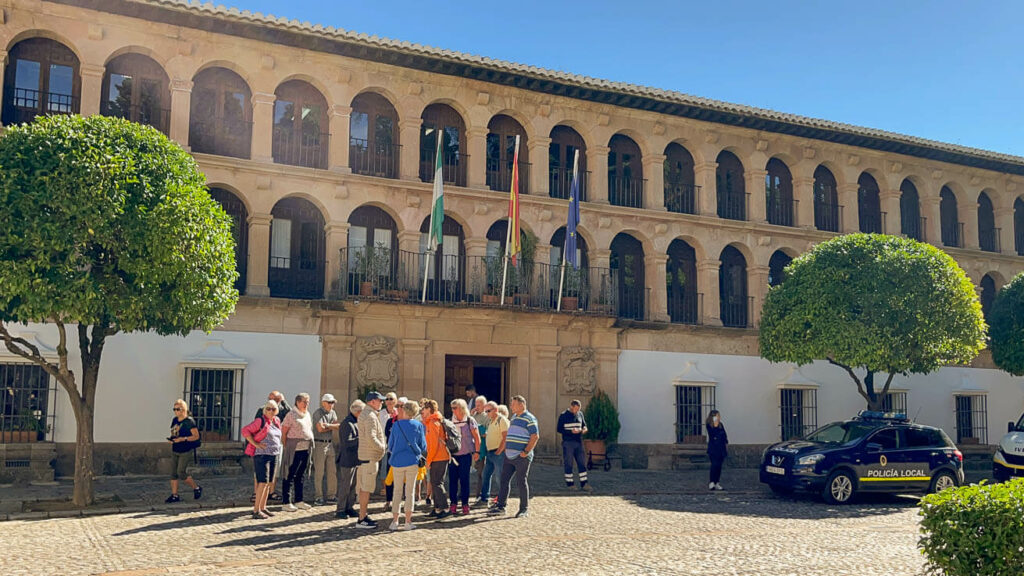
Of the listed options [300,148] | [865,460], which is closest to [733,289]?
[865,460]

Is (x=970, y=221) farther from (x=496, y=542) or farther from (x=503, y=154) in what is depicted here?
(x=496, y=542)

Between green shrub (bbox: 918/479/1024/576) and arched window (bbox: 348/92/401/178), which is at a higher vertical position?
arched window (bbox: 348/92/401/178)

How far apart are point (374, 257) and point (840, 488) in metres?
11.5

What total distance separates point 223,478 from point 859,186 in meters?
20.6

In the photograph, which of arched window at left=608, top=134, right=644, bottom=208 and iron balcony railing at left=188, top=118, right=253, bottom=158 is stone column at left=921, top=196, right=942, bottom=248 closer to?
arched window at left=608, top=134, right=644, bottom=208

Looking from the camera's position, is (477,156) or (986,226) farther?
(986,226)

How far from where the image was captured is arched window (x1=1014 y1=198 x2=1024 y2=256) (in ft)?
103

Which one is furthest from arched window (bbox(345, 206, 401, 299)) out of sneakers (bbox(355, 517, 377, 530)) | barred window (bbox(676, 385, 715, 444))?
sneakers (bbox(355, 517, 377, 530))

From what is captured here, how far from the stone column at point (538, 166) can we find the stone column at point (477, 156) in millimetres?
1351

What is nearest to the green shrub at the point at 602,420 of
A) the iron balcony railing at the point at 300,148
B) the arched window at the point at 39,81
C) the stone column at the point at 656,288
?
the stone column at the point at 656,288

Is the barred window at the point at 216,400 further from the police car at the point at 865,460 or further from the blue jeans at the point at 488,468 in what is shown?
the police car at the point at 865,460

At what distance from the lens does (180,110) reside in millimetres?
20281

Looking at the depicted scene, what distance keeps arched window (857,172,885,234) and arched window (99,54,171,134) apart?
20089 mm

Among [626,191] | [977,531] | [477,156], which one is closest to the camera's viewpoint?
[977,531]
